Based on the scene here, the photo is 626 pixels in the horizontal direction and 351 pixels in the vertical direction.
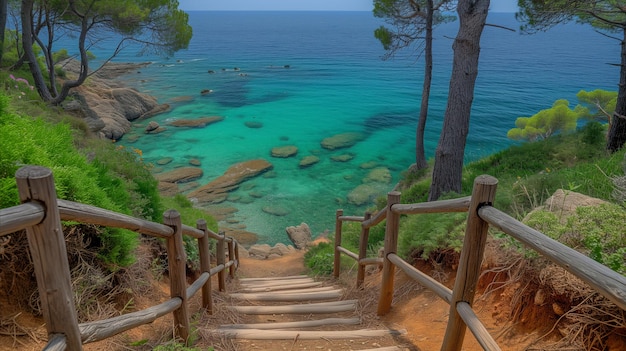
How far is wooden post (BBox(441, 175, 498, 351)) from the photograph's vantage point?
2281 mm

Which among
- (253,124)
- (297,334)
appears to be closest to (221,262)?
(297,334)

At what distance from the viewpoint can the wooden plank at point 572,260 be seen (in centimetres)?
139

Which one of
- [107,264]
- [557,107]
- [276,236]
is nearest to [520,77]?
[557,107]

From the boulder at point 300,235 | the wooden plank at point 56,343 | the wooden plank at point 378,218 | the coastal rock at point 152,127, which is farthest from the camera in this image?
the coastal rock at point 152,127

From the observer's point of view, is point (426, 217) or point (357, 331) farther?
point (426, 217)

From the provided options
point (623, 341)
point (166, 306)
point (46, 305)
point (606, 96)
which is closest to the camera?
point (46, 305)

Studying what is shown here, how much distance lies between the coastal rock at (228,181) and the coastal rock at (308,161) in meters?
1.55

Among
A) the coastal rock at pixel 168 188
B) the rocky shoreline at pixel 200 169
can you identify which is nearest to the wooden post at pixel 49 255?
the rocky shoreline at pixel 200 169

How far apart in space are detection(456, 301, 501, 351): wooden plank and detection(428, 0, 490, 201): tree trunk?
16.8 ft

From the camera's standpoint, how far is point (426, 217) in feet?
17.0

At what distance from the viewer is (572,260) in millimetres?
1657

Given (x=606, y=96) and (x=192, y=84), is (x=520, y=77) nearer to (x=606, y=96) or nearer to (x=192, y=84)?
(x=606, y=96)

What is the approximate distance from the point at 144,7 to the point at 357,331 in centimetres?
1535

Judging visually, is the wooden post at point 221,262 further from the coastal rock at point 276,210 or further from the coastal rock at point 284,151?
the coastal rock at point 284,151
